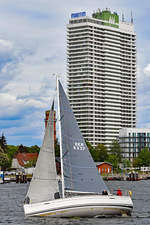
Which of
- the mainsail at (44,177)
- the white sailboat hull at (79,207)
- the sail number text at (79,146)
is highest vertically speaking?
the sail number text at (79,146)

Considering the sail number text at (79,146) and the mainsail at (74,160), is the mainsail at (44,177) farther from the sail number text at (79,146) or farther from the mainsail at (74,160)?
the sail number text at (79,146)

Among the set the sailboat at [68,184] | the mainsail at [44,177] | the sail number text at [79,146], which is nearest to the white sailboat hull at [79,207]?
the sailboat at [68,184]

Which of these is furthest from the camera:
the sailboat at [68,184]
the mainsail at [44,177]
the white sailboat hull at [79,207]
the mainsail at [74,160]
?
Answer: the mainsail at [44,177]

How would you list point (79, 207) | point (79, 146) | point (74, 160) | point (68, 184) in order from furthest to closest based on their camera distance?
point (79, 146)
point (74, 160)
point (68, 184)
point (79, 207)

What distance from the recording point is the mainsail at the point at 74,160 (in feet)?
173

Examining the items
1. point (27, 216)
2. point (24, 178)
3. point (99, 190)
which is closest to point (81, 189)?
point (99, 190)

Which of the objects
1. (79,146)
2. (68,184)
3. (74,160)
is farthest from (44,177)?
(79,146)

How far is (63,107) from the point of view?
53594mm

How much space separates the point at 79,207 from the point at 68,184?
267 cm

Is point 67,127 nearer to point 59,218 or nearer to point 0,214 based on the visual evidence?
point 59,218

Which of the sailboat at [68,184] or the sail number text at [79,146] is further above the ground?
the sail number text at [79,146]

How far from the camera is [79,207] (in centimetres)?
5134

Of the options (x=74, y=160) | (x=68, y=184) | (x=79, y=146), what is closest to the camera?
(x=68, y=184)

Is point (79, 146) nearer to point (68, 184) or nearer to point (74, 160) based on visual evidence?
point (74, 160)
